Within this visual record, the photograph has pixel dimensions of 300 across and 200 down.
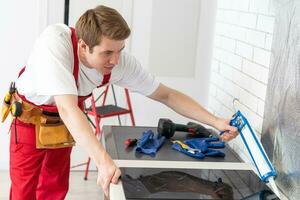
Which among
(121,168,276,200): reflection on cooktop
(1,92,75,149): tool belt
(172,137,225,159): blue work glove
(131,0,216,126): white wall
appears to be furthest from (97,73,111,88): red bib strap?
(131,0,216,126): white wall

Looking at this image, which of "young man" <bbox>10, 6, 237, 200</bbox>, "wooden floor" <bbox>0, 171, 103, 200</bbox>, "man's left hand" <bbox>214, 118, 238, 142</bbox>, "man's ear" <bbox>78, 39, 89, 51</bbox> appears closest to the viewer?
"young man" <bbox>10, 6, 237, 200</bbox>

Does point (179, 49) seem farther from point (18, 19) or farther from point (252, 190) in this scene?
point (252, 190)

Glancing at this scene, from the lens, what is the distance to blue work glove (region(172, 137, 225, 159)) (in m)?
1.86

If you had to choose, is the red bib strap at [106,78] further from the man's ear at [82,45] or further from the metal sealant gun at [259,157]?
the metal sealant gun at [259,157]

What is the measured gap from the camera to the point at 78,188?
3.37m

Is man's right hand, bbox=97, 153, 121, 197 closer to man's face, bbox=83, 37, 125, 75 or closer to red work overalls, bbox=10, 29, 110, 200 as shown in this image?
man's face, bbox=83, 37, 125, 75

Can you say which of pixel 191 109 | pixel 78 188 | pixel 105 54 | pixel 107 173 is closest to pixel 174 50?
pixel 78 188

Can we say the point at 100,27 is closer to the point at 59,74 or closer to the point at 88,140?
the point at 59,74

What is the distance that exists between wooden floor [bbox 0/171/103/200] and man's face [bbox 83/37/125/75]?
62.0 inches

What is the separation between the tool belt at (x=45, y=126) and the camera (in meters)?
2.06

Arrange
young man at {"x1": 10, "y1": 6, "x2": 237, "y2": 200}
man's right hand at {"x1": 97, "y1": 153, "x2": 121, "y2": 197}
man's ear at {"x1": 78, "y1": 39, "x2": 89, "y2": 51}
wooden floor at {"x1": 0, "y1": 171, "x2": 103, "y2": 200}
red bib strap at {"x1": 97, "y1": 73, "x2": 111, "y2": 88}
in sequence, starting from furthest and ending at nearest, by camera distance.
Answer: wooden floor at {"x1": 0, "y1": 171, "x2": 103, "y2": 200}
red bib strap at {"x1": 97, "y1": 73, "x2": 111, "y2": 88}
man's ear at {"x1": 78, "y1": 39, "x2": 89, "y2": 51}
young man at {"x1": 10, "y1": 6, "x2": 237, "y2": 200}
man's right hand at {"x1": 97, "y1": 153, "x2": 121, "y2": 197}

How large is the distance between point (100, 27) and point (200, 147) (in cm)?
61

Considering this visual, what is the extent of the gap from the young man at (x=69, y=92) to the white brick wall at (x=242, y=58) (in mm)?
291

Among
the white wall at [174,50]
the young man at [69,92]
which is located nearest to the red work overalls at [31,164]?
the young man at [69,92]
